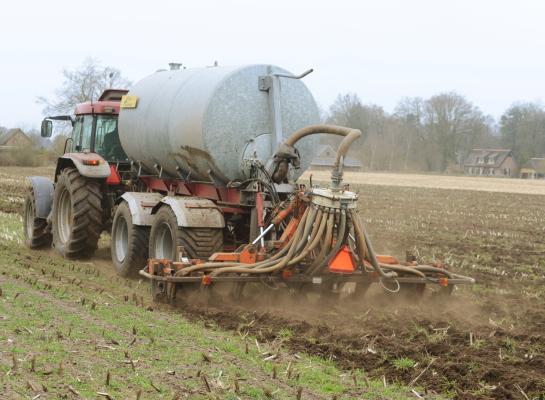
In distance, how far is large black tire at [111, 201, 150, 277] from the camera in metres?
10.2

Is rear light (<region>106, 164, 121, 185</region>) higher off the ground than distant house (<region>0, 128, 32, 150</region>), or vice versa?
distant house (<region>0, 128, 32, 150</region>)

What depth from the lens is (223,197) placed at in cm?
973

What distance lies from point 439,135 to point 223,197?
81603mm

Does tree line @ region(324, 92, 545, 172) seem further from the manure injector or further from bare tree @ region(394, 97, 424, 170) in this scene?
the manure injector

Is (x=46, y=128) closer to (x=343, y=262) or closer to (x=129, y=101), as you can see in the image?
(x=129, y=101)

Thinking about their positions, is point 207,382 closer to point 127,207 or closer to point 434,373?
point 434,373

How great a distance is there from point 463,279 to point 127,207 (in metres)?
4.58

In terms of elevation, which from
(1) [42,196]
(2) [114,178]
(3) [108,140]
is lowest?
(1) [42,196]

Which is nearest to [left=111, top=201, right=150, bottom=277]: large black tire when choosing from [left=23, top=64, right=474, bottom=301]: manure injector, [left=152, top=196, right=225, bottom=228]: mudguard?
[left=23, top=64, right=474, bottom=301]: manure injector

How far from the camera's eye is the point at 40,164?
50875mm

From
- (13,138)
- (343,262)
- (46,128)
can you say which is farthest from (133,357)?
(13,138)

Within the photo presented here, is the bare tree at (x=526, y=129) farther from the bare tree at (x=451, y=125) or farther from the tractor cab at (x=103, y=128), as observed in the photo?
the tractor cab at (x=103, y=128)

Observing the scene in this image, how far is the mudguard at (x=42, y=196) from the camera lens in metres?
12.9

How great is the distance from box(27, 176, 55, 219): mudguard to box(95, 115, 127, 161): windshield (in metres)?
1.27
